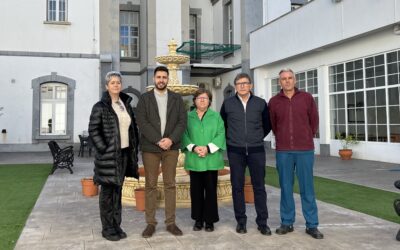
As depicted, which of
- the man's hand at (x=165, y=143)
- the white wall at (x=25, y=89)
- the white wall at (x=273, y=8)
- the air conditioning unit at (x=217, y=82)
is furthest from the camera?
the air conditioning unit at (x=217, y=82)

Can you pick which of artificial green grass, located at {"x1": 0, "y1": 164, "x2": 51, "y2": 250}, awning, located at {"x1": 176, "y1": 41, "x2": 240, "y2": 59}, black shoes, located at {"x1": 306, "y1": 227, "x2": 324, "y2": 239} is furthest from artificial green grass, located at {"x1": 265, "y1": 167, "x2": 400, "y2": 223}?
awning, located at {"x1": 176, "y1": 41, "x2": 240, "y2": 59}

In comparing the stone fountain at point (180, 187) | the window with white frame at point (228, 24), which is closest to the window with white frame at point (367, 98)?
the stone fountain at point (180, 187)

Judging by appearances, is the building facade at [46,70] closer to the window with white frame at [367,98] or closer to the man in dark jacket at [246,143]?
the window with white frame at [367,98]

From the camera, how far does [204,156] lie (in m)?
5.17

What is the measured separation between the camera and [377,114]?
13938mm

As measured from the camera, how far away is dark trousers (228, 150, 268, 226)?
5145 mm

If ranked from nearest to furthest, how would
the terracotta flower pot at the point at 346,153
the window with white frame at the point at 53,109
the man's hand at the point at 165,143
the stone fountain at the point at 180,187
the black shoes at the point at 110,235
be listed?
the black shoes at the point at 110,235 < the man's hand at the point at 165,143 < the stone fountain at the point at 180,187 < the terracotta flower pot at the point at 346,153 < the window with white frame at the point at 53,109

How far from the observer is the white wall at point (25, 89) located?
19078 mm

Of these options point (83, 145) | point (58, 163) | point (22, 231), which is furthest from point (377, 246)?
point (83, 145)

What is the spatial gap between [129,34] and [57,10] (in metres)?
4.58

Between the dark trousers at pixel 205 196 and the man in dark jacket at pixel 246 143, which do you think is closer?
the man in dark jacket at pixel 246 143

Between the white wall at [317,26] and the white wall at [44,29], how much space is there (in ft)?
24.7

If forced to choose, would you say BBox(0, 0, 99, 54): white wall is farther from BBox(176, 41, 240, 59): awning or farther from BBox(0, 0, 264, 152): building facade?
BBox(176, 41, 240, 59): awning

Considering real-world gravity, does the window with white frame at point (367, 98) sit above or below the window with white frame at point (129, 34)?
below
